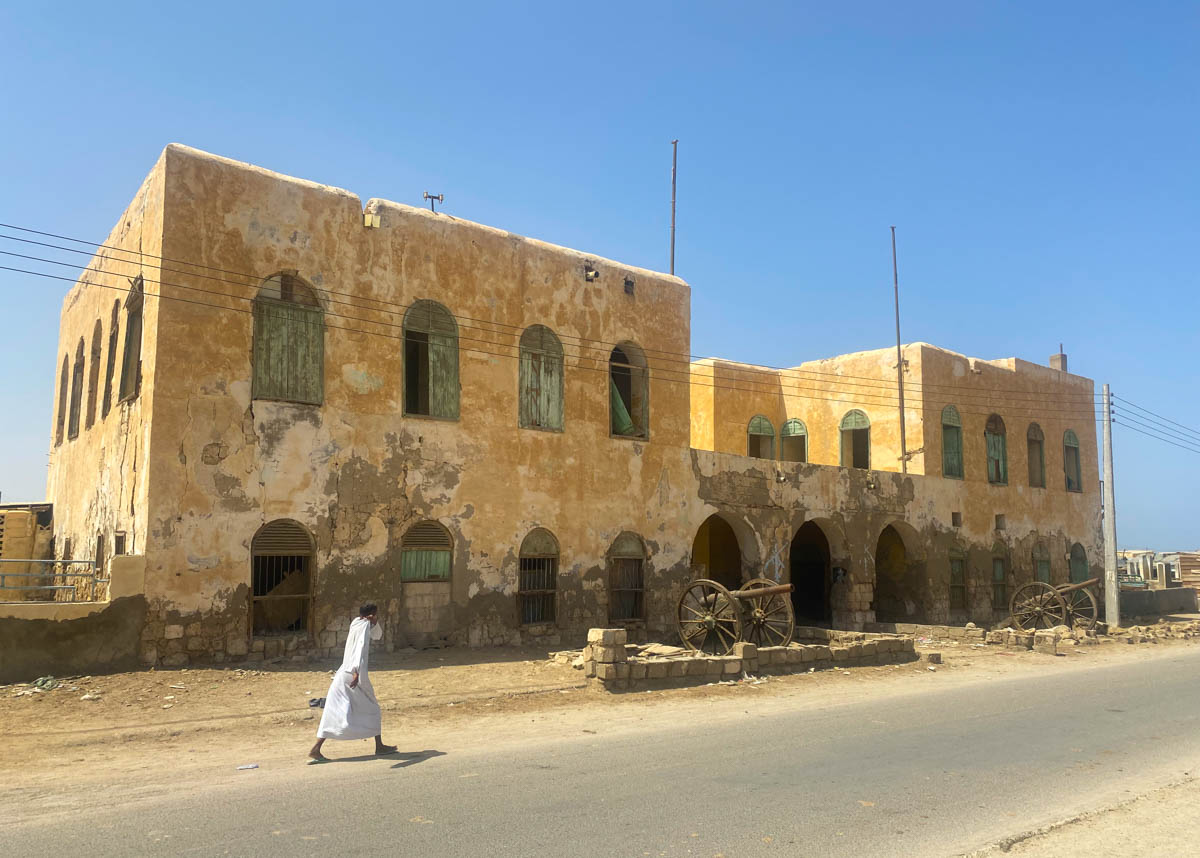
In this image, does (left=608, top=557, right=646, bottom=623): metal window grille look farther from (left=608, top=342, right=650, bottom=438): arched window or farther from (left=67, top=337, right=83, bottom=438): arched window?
(left=67, top=337, right=83, bottom=438): arched window

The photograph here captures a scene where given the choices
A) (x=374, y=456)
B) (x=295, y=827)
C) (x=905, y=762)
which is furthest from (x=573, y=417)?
(x=295, y=827)

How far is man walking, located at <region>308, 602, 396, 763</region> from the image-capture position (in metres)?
8.09

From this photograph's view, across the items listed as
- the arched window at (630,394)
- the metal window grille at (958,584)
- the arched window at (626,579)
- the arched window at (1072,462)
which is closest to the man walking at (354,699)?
the arched window at (626,579)

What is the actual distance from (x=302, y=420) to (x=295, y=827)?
927cm

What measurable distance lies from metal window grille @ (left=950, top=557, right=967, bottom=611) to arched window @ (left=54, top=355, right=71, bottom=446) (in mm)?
22554

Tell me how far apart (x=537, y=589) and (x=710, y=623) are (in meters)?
3.28

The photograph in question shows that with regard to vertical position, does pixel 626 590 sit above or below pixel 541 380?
below

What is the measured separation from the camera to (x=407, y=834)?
5820 millimetres

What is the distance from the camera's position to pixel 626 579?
1852cm

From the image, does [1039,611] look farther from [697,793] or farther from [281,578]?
[697,793]

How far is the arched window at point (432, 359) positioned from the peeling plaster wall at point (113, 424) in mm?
4114

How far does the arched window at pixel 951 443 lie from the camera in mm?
26297

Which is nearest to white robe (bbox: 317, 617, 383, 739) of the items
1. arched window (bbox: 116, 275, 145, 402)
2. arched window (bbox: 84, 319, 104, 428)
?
arched window (bbox: 116, 275, 145, 402)

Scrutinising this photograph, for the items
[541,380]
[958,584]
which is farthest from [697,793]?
[958,584]
